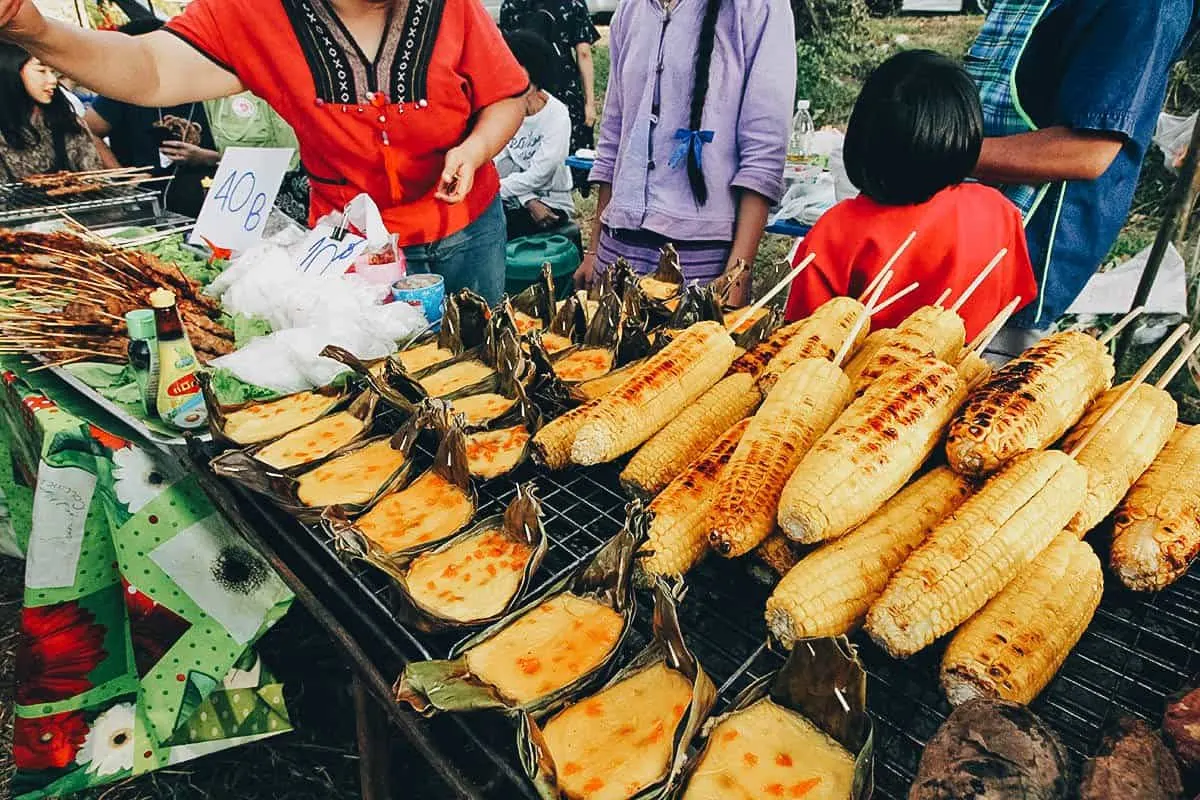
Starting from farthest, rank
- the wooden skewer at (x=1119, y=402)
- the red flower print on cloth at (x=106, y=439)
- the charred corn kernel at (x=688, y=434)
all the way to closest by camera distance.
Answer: the red flower print on cloth at (x=106, y=439) < the charred corn kernel at (x=688, y=434) < the wooden skewer at (x=1119, y=402)

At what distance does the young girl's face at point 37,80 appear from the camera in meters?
5.88

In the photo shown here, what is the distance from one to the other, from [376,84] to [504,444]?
237cm

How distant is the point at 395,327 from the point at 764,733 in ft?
8.04

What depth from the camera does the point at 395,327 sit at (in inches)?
129

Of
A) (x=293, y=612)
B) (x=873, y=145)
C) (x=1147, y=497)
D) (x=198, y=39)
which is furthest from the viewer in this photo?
(x=293, y=612)

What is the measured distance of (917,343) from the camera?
96.6 inches

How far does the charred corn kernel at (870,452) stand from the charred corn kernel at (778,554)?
0.11 metres

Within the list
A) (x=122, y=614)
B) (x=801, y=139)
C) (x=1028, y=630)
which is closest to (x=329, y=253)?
(x=122, y=614)

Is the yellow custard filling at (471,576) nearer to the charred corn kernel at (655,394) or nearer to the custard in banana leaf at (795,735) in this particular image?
the charred corn kernel at (655,394)

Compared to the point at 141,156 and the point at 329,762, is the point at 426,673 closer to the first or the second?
the point at 329,762

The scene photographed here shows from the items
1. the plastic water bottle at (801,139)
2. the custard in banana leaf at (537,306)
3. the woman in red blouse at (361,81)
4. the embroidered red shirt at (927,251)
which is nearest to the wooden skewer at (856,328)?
the embroidered red shirt at (927,251)

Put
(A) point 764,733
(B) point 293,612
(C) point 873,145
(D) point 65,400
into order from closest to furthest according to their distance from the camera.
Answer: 1. (A) point 764,733
2. (C) point 873,145
3. (D) point 65,400
4. (B) point 293,612

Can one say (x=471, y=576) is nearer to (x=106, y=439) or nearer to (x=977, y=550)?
(x=977, y=550)

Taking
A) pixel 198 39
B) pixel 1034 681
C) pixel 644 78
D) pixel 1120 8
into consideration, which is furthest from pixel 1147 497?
pixel 198 39
